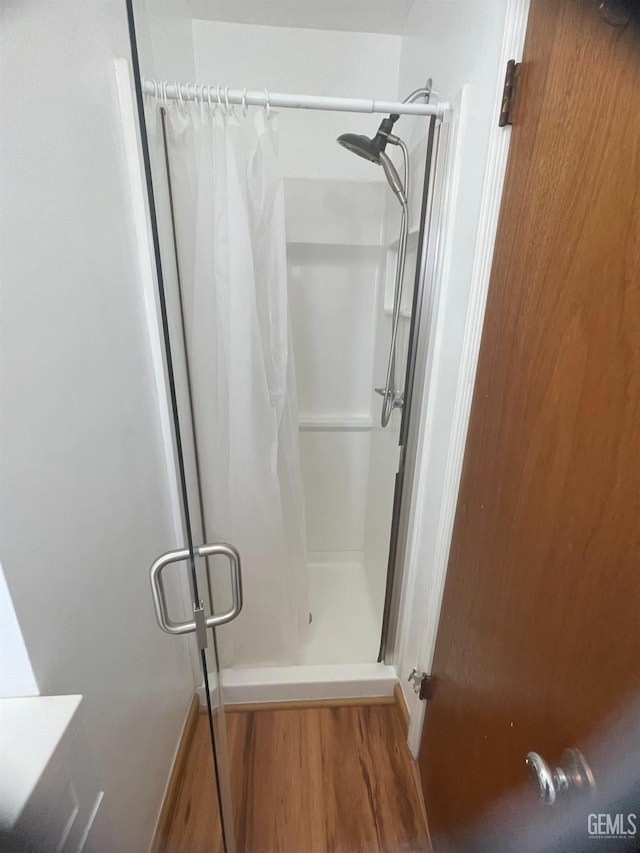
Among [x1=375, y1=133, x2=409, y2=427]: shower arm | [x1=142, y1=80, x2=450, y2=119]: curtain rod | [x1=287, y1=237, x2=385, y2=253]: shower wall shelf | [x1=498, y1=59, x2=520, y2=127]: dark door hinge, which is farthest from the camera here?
[x1=287, y1=237, x2=385, y2=253]: shower wall shelf

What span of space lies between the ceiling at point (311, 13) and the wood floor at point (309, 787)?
2450 millimetres

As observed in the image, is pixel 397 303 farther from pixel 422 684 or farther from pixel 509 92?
pixel 422 684

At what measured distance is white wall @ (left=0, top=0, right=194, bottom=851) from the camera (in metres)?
0.61

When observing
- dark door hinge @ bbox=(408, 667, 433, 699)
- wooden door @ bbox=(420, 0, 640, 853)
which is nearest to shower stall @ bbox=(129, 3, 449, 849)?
dark door hinge @ bbox=(408, 667, 433, 699)

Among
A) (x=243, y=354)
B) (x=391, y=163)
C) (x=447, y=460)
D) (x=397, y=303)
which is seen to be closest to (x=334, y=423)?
(x=397, y=303)

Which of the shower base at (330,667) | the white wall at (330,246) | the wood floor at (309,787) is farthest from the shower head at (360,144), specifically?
the wood floor at (309,787)

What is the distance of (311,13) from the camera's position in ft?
4.46

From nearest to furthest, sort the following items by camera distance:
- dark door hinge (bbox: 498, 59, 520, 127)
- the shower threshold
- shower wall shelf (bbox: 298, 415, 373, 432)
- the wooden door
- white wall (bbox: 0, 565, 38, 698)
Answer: the wooden door → white wall (bbox: 0, 565, 38, 698) → dark door hinge (bbox: 498, 59, 520, 127) → the shower threshold → shower wall shelf (bbox: 298, 415, 373, 432)

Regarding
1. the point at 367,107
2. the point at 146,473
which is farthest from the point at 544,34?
the point at 146,473

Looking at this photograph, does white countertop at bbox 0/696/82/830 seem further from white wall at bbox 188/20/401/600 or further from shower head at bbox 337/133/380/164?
shower head at bbox 337/133/380/164

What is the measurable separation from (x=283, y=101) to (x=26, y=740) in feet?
4.51

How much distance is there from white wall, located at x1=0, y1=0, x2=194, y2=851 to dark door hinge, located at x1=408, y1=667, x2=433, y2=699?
0.79 metres

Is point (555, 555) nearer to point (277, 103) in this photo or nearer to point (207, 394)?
point (207, 394)

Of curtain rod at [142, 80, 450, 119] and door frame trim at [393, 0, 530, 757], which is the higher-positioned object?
curtain rod at [142, 80, 450, 119]
